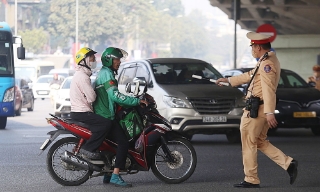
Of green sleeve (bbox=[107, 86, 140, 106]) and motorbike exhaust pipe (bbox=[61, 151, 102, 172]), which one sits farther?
motorbike exhaust pipe (bbox=[61, 151, 102, 172])

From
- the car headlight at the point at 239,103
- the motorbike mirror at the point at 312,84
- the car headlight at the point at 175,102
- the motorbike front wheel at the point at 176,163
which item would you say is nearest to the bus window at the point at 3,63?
the motorbike mirror at the point at 312,84

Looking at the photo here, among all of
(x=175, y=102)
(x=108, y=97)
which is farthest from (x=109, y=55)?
(x=175, y=102)

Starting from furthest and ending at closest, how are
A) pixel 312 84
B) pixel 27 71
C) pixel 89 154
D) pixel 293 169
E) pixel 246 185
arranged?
pixel 27 71 → pixel 312 84 → pixel 89 154 → pixel 246 185 → pixel 293 169

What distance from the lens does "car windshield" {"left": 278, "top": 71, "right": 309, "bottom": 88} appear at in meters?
21.3

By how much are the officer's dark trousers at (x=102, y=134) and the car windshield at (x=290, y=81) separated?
10706 mm

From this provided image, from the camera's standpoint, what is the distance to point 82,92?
36.3 ft

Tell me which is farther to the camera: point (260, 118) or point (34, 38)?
point (34, 38)

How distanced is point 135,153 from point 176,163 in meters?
0.55

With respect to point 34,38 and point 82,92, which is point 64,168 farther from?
point 34,38

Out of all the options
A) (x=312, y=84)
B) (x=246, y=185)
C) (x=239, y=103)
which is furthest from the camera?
(x=312, y=84)

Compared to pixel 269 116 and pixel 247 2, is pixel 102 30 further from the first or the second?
pixel 269 116

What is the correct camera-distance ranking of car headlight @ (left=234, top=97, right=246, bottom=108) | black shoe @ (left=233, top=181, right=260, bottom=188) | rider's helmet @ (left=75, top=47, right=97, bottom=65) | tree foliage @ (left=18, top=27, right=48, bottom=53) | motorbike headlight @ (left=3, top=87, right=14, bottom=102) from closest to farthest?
black shoe @ (left=233, top=181, right=260, bottom=188), rider's helmet @ (left=75, top=47, right=97, bottom=65), car headlight @ (left=234, top=97, right=246, bottom=108), motorbike headlight @ (left=3, top=87, right=14, bottom=102), tree foliage @ (left=18, top=27, right=48, bottom=53)

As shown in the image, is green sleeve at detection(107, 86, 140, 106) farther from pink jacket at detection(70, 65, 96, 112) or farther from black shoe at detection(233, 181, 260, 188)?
black shoe at detection(233, 181, 260, 188)

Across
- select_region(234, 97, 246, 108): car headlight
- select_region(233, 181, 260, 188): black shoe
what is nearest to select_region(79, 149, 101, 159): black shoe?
select_region(233, 181, 260, 188): black shoe
